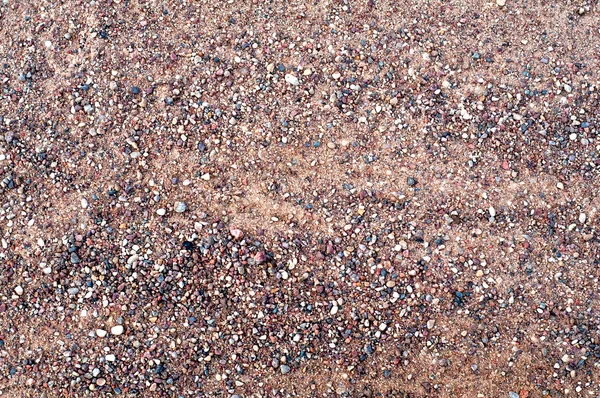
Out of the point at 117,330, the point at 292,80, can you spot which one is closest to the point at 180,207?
the point at 117,330

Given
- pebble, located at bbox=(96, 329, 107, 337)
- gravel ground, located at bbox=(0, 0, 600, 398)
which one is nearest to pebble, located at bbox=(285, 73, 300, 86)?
gravel ground, located at bbox=(0, 0, 600, 398)

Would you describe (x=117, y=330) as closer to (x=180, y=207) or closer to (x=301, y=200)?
(x=180, y=207)

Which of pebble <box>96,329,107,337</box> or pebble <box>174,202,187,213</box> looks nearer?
pebble <box>96,329,107,337</box>

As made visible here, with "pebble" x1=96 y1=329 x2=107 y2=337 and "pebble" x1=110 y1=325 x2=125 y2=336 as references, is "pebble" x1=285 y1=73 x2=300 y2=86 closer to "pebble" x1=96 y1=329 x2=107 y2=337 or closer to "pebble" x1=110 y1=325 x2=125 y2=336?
"pebble" x1=110 y1=325 x2=125 y2=336

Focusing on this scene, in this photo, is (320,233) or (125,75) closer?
(320,233)

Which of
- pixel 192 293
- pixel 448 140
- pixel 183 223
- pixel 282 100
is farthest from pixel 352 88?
pixel 192 293

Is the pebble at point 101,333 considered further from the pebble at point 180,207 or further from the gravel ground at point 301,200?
the pebble at point 180,207

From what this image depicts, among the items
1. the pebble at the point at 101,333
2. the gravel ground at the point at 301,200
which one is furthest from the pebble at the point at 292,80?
the pebble at the point at 101,333

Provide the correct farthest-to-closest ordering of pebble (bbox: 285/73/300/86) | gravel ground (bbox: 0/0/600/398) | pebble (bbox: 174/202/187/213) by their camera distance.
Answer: pebble (bbox: 285/73/300/86) → pebble (bbox: 174/202/187/213) → gravel ground (bbox: 0/0/600/398)

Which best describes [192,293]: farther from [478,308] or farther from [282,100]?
[478,308]
